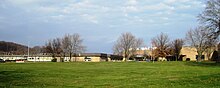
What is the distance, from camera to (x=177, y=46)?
150500 mm

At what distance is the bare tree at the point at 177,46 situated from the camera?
151 meters

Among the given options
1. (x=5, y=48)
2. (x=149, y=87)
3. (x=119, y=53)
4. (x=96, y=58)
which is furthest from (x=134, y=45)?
(x=149, y=87)

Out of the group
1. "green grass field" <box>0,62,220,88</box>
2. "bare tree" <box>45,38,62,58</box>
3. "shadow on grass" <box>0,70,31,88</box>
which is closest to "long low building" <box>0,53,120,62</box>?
"bare tree" <box>45,38,62,58</box>

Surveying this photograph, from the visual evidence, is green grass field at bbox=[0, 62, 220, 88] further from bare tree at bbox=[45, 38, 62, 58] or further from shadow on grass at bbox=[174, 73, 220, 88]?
bare tree at bbox=[45, 38, 62, 58]

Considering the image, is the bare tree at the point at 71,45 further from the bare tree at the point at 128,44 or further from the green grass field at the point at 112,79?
the green grass field at the point at 112,79

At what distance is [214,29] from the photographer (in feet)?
232

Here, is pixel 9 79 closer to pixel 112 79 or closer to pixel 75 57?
pixel 112 79

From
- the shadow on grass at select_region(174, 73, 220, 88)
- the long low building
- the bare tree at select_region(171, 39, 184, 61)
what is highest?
the bare tree at select_region(171, 39, 184, 61)

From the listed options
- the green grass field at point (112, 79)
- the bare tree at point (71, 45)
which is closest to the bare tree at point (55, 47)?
the bare tree at point (71, 45)

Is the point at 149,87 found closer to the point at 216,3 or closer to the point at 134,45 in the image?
the point at 216,3

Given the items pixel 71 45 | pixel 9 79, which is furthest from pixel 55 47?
pixel 9 79

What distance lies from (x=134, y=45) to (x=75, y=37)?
92.9 feet

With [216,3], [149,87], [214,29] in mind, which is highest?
[216,3]

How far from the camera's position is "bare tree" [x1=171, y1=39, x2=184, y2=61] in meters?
151
